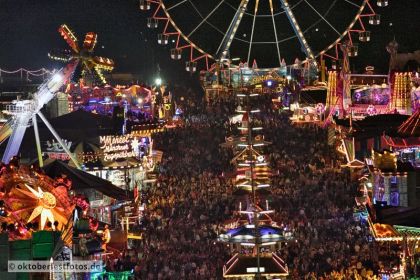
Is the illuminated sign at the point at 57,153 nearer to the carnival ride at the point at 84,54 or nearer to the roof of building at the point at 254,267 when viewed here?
the roof of building at the point at 254,267

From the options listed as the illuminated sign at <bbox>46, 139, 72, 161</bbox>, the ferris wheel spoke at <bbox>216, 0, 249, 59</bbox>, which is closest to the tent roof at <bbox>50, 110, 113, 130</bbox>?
the ferris wheel spoke at <bbox>216, 0, 249, 59</bbox>

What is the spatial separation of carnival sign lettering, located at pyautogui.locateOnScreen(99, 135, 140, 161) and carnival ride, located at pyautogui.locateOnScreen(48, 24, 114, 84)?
66.0 feet

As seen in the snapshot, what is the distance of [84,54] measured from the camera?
216ft

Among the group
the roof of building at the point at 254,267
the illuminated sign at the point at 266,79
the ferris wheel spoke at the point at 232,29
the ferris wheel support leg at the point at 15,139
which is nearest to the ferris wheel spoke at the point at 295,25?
the ferris wheel spoke at the point at 232,29

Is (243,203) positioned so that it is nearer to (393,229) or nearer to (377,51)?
(393,229)

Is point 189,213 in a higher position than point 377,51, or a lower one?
lower

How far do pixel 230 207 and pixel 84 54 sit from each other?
105ft

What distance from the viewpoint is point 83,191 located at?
3042 centimetres

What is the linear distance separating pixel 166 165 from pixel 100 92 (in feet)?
62.6

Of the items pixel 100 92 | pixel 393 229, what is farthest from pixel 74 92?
pixel 393 229

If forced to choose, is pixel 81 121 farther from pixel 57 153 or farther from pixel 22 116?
pixel 22 116

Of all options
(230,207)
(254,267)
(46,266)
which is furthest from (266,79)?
(46,266)

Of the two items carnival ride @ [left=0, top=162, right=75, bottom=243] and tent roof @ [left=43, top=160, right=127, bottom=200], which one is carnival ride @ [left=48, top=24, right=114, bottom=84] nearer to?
tent roof @ [left=43, top=160, right=127, bottom=200]

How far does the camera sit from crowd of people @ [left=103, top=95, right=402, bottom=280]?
2722cm
